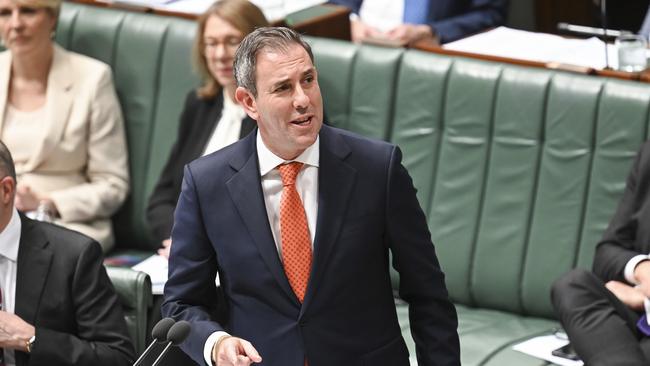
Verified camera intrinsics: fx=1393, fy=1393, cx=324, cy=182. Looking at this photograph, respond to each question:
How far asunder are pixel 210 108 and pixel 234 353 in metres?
1.92

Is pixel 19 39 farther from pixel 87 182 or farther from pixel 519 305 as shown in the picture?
pixel 519 305

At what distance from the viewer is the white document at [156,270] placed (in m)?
3.88

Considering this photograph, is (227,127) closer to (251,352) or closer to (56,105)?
(56,105)

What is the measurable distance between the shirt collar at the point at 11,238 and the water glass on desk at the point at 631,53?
1857mm

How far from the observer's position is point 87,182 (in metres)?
4.57

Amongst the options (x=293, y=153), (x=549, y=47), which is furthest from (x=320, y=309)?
(x=549, y=47)

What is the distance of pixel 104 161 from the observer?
454 centimetres

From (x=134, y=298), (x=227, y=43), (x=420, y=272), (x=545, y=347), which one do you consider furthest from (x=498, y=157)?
(x=420, y=272)

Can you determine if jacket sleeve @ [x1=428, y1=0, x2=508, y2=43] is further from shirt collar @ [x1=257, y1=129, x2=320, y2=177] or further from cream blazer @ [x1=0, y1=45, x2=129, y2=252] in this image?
shirt collar @ [x1=257, y1=129, x2=320, y2=177]

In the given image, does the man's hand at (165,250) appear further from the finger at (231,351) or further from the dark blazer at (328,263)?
the finger at (231,351)

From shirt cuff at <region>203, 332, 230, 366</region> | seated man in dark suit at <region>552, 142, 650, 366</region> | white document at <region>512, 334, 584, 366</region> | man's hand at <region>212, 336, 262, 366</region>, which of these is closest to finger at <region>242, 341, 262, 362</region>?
man's hand at <region>212, 336, 262, 366</region>

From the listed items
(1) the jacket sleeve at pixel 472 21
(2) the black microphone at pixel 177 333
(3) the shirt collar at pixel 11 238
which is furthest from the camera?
(1) the jacket sleeve at pixel 472 21

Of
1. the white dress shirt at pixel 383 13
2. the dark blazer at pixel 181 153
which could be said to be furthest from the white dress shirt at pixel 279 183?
the white dress shirt at pixel 383 13

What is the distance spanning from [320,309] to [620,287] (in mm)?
1223
